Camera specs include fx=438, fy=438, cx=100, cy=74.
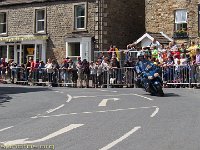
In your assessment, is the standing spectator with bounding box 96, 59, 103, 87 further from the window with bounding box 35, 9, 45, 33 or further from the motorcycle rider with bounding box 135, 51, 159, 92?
the window with bounding box 35, 9, 45, 33

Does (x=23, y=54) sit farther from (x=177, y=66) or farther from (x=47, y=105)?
(x=47, y=105)

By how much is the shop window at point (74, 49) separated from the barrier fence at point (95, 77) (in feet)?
19.8

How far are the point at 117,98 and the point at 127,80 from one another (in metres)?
6.82

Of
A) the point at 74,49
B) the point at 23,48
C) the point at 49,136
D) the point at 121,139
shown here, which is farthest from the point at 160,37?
the point at 121,139

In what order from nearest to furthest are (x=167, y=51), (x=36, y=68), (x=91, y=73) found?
(x=167, y=51) < (x=91, y=73) < (x=36, y=68)

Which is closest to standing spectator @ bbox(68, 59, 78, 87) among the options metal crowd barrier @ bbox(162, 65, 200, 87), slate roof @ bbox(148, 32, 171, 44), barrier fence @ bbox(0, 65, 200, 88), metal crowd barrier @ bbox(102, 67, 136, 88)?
barrier fence @ bbox(0, 65, 200, 88)

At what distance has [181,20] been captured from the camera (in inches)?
1305

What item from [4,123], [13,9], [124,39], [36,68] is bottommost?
[4,123]

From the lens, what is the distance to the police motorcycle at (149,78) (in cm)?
1941

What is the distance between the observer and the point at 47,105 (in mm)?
16609

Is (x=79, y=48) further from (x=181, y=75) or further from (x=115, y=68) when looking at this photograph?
(x=181, y=75)

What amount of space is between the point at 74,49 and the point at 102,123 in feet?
82.0

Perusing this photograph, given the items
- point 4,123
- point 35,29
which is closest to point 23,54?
point 35,29

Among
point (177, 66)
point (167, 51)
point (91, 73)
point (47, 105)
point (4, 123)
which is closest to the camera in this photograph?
point (4, 123)
